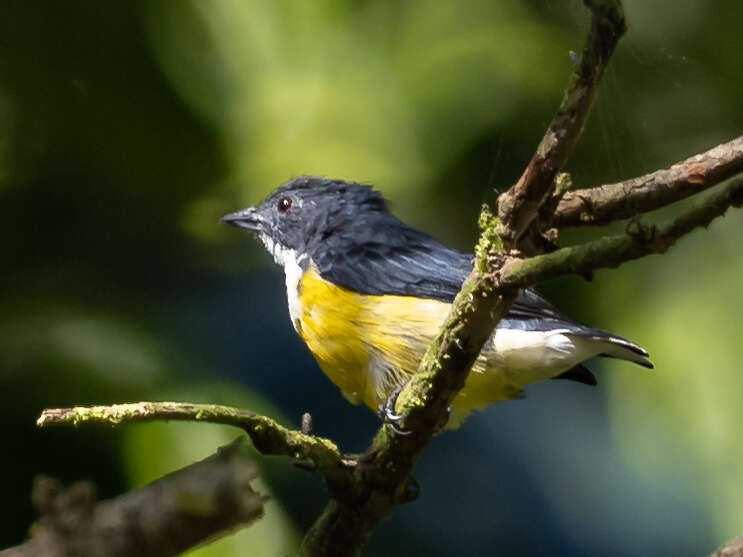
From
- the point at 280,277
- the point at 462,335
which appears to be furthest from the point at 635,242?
the point at 280,277

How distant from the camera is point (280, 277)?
3.24m

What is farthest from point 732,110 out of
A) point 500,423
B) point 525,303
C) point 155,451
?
point 155,451

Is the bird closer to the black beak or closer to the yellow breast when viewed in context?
the yellow breast

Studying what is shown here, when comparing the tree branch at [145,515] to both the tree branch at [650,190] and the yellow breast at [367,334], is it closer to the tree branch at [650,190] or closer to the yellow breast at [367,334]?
the tree branch at [650,190]

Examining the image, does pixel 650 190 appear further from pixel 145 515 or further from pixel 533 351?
pixel 533 351

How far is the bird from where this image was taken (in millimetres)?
2217

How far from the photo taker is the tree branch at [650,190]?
1314 millimetres

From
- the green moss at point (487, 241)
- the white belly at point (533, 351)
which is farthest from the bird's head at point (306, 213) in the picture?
the green moss at point (487, 241)

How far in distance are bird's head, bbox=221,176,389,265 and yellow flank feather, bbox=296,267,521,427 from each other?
0.29 m

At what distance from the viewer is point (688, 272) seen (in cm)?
294

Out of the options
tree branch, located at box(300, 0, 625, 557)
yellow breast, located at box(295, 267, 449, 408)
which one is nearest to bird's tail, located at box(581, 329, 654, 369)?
yellow breast, located at box(295, 267, 449, 408)

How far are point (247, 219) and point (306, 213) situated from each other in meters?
0.19

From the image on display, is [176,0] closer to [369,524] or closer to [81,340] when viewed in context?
[81,340]

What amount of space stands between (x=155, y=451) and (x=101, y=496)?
21cm
